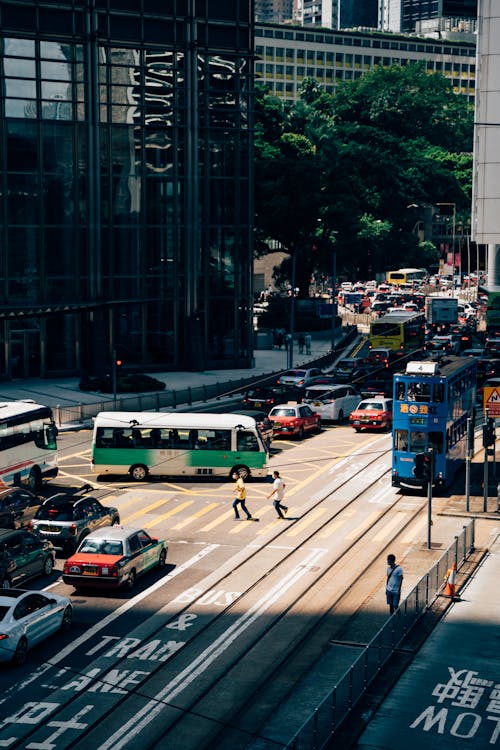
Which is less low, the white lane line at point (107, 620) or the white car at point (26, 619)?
the white car at point (26, 619)

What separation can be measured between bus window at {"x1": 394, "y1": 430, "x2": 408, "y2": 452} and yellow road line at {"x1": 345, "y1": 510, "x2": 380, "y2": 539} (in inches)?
116

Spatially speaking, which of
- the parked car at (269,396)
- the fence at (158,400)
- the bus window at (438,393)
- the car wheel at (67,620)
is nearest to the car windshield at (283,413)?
the parked car at (269,396)

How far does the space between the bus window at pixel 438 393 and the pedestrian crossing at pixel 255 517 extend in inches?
162

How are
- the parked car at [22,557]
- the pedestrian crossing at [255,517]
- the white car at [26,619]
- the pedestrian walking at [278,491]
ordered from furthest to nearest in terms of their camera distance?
the pedestrian walking at [278,491]
the pedestrian crossing at [255,517]
the parked car at [22,557]
the white car at [26,619]

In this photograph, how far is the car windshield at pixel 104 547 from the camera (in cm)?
3384

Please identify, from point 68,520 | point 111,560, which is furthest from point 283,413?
point 111,560

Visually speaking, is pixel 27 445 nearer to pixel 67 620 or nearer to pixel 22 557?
pixel 22 557

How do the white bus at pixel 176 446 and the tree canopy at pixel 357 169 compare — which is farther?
the tree canopy at pixel 357 169

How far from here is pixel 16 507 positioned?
131 feet

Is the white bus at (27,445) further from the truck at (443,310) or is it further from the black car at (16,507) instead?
the truck at (443,310)

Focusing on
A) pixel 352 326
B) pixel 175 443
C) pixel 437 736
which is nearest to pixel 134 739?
pixel 437 736

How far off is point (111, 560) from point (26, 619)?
527cm

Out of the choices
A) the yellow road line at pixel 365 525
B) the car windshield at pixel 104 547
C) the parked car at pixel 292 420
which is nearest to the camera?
the car windshield at pixel 104 547

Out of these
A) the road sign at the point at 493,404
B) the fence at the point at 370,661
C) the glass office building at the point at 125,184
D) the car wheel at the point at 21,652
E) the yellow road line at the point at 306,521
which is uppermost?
the glass office building at the point at 125,184
